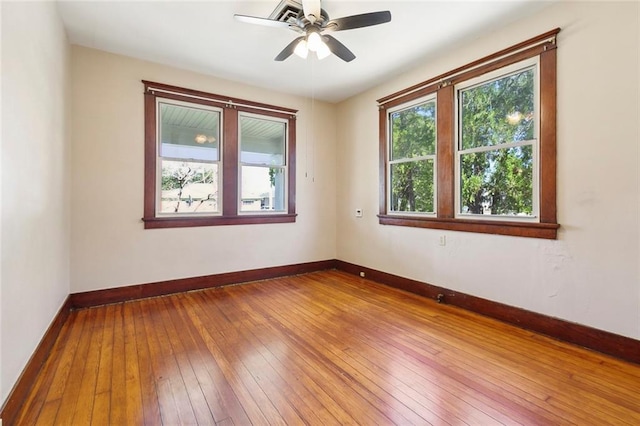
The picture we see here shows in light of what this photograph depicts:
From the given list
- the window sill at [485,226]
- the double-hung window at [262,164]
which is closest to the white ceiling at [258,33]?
the double-hung window at [262,164]

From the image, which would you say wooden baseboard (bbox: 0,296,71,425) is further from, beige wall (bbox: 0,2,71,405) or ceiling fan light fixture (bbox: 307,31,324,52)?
ceiling fan light fixture (bbox: 307,31,324,52)

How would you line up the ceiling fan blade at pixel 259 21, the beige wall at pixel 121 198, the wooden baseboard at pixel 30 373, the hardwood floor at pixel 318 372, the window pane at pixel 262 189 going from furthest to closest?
1. the window pane at pixel 262 189
2. the beige wall at pixel 121 198
3. the ceiling fan blade at pixel 259 21
4. the hardwood floor at pixel 318 372
5. the wooden baseboard at pixel 30 373

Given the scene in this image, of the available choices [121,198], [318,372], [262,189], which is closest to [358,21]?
[318,372]

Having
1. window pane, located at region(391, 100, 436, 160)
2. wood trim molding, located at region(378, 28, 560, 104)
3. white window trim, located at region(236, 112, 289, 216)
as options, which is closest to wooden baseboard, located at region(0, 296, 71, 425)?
white window trim, located at region(236, 112, 289, 216)

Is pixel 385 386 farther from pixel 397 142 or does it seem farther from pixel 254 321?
pixel 397 142

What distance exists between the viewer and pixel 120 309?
125 inches

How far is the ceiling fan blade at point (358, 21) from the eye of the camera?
2.21 meters

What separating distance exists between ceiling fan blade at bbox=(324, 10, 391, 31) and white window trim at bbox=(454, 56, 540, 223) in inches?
56.1

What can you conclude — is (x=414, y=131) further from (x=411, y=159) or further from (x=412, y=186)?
(x=412, y=186)

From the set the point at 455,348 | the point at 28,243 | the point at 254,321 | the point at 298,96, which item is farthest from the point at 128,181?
the point at 455,348

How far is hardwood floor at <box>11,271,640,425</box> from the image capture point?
1604 millimetres

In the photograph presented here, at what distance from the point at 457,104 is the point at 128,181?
12.8 ft

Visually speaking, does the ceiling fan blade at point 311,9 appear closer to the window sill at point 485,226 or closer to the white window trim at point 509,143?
the white window trim at point 509,143

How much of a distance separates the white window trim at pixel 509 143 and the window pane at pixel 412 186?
A: 0.37 m
